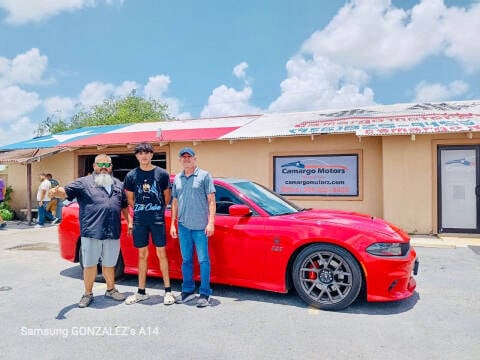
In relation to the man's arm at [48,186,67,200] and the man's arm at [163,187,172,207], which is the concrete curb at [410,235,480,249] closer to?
the man's arm at [163,187,172,207]

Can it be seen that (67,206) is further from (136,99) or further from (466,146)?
(136,99)

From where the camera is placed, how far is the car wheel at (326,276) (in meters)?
3.82

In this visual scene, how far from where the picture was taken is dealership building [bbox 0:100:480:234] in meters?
8.84

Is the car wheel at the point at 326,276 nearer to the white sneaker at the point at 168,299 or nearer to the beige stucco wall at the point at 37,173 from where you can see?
the white sneaker at the point at 168,299

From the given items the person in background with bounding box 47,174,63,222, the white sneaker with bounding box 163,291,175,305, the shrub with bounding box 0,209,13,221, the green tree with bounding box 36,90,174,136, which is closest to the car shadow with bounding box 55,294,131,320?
the white sneaker with bounding box 163,291,175,305

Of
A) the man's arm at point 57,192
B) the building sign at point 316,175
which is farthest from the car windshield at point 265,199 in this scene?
the building sign at point 316,175

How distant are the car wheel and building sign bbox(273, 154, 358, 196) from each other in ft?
20.9

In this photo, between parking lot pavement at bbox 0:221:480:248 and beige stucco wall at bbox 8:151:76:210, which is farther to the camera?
beige stucco wall at bbox 8:151:76:210

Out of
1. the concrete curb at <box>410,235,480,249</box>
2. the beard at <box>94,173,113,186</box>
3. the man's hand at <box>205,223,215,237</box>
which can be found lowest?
the concrete curb at <box>410,235,480,249</box>

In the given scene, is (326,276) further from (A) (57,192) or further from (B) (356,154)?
(B) (356,154)

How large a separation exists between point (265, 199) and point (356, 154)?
231 inches

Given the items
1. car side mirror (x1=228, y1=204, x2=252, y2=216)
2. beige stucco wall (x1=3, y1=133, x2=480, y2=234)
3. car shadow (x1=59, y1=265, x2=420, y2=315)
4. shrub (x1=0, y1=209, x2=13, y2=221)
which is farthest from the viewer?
shrub (x1=0, y1=209, x2=13, y2=221)

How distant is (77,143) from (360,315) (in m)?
11.6

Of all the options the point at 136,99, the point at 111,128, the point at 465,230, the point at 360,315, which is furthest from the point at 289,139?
the point at 136,99
